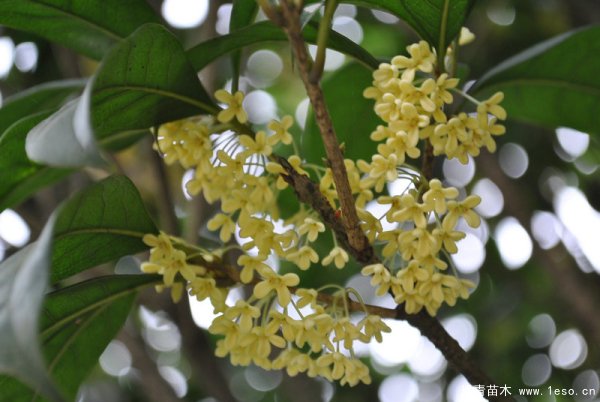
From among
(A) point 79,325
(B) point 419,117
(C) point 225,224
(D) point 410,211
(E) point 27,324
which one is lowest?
(A) point 79,325

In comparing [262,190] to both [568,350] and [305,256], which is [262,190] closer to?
[305,256]

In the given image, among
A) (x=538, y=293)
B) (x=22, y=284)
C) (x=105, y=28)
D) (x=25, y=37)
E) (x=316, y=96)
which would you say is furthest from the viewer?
(x=538, y=293)

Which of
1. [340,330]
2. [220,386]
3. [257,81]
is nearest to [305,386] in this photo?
[220,386]

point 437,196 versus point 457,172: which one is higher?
point 437,196

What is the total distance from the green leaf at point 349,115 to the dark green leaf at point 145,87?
16.1 inches

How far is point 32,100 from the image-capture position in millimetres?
1436

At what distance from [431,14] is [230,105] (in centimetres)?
35

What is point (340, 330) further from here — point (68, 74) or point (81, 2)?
point (68, 74)

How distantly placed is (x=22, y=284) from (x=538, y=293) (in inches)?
90.5

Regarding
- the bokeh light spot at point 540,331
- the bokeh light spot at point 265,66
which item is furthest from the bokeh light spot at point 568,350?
the bokeh light spot at point 265,66

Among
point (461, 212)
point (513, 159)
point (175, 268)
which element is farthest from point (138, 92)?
point (513, 159)

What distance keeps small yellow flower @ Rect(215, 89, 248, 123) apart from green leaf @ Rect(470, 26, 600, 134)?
45cm

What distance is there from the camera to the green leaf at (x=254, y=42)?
1234 mm

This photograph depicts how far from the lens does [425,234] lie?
1.12 meters
